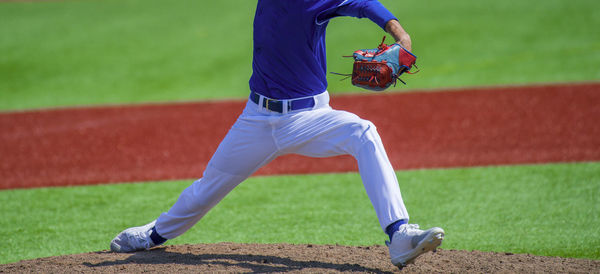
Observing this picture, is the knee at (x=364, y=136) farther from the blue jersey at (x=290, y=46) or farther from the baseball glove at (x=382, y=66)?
the blue jersey at (x=290, y=46)

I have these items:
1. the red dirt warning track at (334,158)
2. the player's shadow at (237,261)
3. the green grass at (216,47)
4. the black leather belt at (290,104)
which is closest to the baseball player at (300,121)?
the black leather belt at (290,104)

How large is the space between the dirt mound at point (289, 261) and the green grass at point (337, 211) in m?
0.61

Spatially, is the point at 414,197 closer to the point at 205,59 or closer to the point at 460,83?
the point at 460,83

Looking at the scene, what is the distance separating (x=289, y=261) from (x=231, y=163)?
2.45 ft

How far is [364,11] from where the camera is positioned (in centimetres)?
394

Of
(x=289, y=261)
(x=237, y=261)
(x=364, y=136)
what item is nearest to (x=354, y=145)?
(x=364, y=136)

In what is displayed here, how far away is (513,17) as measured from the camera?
17.2 m

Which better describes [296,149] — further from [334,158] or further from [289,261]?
[334,158]

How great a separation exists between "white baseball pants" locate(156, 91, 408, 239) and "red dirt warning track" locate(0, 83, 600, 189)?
3.32m

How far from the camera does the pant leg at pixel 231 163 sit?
434 cm

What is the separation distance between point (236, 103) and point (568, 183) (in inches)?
247

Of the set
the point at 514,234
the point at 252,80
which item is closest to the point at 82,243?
the point at 252,80

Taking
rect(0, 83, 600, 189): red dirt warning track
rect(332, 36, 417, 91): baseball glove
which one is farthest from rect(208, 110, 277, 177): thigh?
rect(0, 83, 600, 189): red dirt warning track

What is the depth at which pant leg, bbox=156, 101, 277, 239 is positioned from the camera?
434cm
